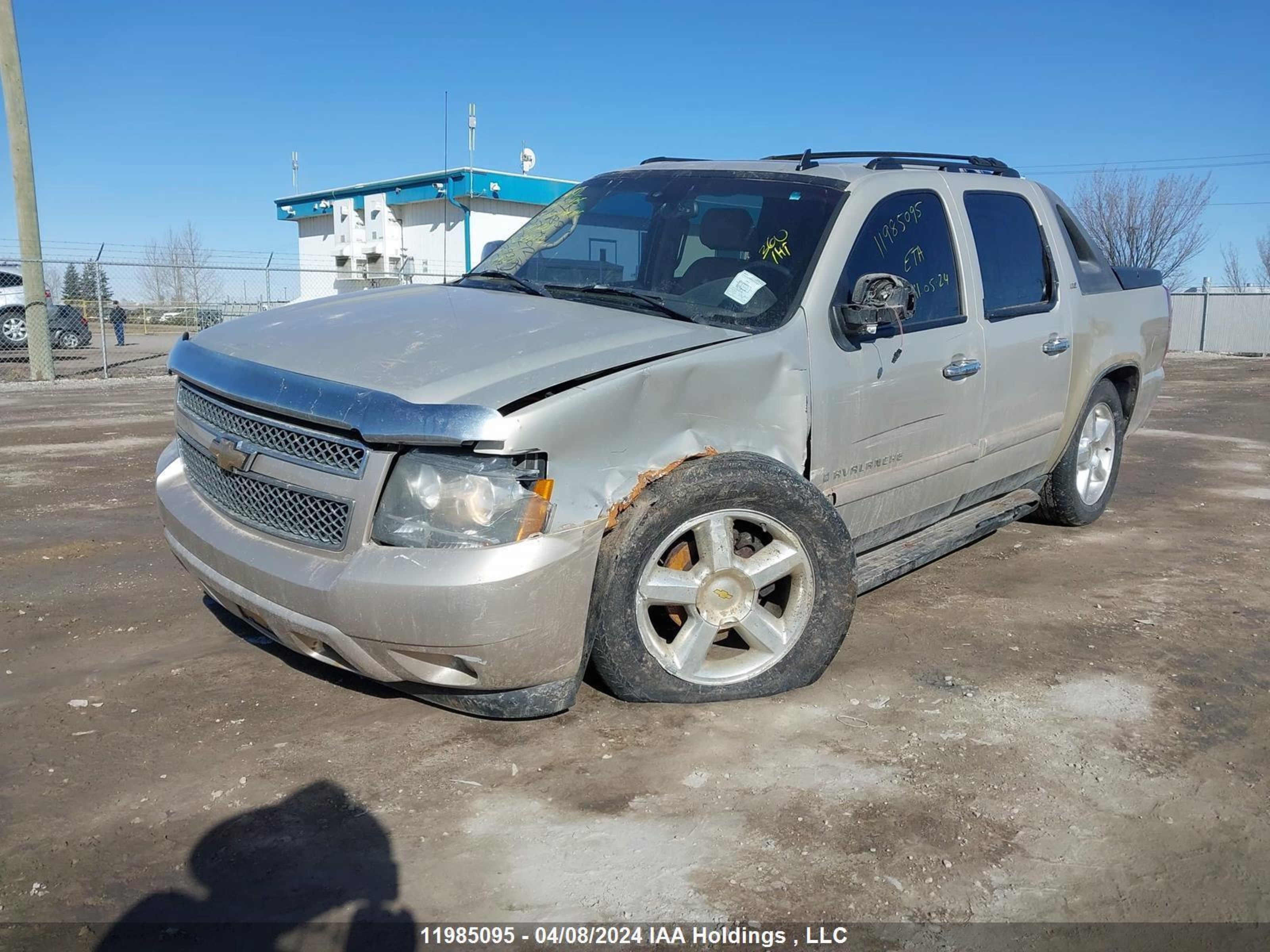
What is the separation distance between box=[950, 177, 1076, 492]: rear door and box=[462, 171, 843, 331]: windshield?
1.01 meters

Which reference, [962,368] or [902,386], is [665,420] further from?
[962,368]

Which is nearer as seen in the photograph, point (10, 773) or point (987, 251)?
point (10, 773)

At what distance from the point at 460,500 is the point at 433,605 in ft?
0.95

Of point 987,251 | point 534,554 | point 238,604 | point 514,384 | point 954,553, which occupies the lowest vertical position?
point 954,553

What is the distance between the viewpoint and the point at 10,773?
300cm

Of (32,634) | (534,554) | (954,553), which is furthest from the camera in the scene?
(954,553)

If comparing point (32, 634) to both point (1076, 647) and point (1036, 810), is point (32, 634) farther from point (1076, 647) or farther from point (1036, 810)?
point (1076, 647)

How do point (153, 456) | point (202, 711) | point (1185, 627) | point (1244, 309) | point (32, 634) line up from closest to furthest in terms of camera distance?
point (202, 711)
point (32, 634)
point (1185, 627)
point (153, 456)
point (1244, 309)

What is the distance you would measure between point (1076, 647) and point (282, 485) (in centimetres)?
307

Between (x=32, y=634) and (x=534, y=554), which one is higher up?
(x=534, y=554)

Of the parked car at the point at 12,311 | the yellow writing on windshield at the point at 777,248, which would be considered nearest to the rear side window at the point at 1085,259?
the yellow writing on windshield at the point at 777,248

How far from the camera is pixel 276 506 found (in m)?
3.10

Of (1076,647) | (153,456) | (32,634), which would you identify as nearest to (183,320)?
(153,456)

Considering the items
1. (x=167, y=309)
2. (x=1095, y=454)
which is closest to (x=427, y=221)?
A: (x=167, y=309)
